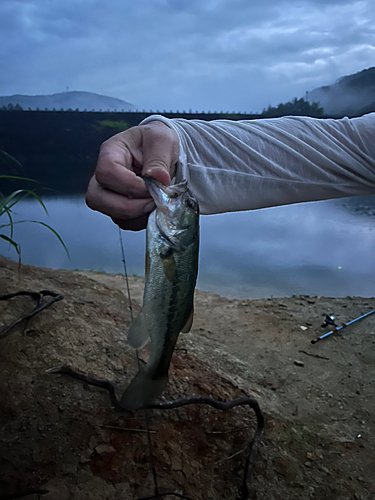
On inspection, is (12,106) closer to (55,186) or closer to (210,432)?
(55,186)

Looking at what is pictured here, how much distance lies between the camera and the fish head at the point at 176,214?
584 millimetres

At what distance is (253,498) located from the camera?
927mm

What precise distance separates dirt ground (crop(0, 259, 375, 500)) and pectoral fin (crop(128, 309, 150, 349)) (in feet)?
1.01

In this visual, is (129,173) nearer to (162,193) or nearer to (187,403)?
(162,193)

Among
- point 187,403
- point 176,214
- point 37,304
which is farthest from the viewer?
point 37,304

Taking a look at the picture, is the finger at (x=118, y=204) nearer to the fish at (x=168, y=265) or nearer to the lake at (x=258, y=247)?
the fish at (x=168, y=265)

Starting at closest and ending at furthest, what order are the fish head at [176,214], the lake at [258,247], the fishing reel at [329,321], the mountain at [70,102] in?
the fish head at [176,214] → the mountain at [70,102] → the fishing reel at [329,321] → the lake at [258,247]

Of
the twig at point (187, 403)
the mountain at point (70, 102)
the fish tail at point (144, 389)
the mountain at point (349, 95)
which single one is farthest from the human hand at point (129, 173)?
the mountain at point (349, 95)

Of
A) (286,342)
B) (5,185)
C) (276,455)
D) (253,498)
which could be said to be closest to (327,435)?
(276,455)

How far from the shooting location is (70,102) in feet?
6.25

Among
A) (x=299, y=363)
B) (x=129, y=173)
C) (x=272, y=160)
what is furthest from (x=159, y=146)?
(x=299, y=363)

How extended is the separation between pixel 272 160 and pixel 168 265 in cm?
55

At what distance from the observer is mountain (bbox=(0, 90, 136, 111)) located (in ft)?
6.12

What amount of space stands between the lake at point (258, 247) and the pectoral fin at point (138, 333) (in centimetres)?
147
